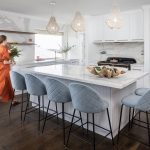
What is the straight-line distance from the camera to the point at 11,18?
511 cm

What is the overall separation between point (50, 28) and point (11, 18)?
6.26ft

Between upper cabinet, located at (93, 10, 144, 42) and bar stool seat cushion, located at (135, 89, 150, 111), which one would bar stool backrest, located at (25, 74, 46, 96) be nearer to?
bar stool seat cushion, located at (135, 89, 150, 111)

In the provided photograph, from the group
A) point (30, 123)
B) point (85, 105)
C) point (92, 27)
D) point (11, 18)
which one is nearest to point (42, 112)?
point (30, 123)

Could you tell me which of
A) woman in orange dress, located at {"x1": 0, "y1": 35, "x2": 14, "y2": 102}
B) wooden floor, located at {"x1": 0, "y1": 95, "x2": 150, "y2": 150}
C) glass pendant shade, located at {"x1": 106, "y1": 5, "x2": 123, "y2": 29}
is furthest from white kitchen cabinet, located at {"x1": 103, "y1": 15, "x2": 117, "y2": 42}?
wooden floor, located at {"x1": 0, "y1": 95, "x2": 150, "y2": 150}

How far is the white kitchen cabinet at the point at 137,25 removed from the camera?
4.89m

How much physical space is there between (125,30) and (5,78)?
3.63 metres

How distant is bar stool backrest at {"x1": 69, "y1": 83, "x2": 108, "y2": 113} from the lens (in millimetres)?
2154

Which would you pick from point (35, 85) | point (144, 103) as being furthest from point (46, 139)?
point (144, 103)

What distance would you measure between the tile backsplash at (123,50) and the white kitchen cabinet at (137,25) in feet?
1.26

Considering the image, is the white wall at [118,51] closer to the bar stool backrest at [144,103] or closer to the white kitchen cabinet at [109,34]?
the white kitchen cabinet at [109,34]

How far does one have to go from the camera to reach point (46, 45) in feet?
21.3

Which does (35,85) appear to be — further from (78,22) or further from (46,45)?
(46,45)

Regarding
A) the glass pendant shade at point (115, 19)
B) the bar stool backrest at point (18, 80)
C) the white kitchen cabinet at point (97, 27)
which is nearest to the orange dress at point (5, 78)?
the bar stool backrest at point (18, 80)

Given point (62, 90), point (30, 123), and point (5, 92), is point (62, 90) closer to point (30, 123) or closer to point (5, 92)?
point (30, 123)
